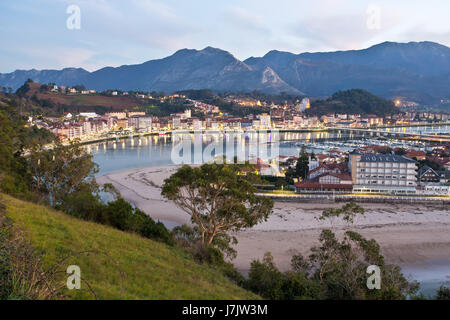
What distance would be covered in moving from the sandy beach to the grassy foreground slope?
3.79 m

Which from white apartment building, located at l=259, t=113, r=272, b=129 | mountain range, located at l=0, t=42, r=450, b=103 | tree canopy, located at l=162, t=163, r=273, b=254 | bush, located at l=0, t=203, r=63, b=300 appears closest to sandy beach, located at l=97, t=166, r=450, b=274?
tree canopy, located at l=162, t=163, r=273, b=254

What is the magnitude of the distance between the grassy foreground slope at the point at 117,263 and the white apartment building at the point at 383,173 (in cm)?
1342

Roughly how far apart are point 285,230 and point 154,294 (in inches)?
333

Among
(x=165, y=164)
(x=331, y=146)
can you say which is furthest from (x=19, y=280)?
(x=331, y=146)

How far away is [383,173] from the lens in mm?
16703

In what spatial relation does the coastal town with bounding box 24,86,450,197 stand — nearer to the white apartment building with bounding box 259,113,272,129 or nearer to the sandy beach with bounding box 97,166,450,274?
the white apartment building with bounding box 259,113,272,129

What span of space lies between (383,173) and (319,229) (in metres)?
7.30

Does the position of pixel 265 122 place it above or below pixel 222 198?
above

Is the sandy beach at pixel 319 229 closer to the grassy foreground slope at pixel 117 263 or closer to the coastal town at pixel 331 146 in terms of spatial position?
the coastal town at pixel 331 146

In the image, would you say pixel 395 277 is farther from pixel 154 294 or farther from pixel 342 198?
pixel 342 198

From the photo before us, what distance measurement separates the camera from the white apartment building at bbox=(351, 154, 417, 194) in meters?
16.4

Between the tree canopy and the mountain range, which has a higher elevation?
the mountain range

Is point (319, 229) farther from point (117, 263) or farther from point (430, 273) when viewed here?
point (117, 263)
